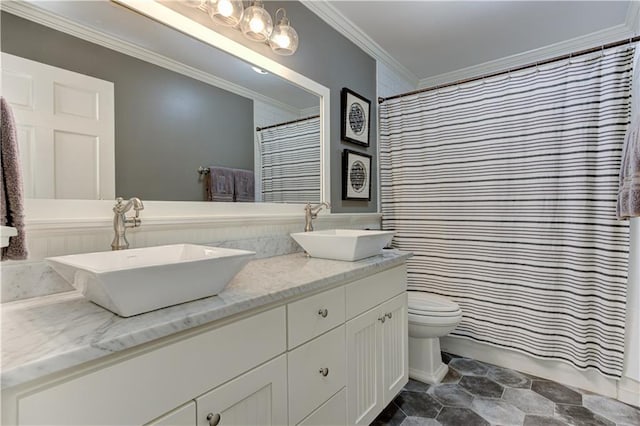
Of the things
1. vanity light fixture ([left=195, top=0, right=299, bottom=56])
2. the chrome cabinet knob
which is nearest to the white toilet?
the chrome cabinet knob

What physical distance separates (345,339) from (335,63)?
1770mm

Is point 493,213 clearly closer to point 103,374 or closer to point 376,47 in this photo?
point 376,47

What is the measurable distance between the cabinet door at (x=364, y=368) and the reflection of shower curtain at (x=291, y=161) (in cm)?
79

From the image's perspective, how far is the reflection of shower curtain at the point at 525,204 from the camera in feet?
5.56

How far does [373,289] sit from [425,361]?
2.93 ft

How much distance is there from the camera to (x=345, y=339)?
1.23 m

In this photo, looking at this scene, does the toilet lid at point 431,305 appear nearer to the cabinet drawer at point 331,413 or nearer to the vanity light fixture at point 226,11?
the cabinet drawer at point 331,413

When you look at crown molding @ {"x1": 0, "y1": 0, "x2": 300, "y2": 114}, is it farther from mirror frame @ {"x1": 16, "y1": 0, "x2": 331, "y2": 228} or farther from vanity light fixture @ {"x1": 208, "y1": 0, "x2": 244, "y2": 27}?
vanity light fixture @ {"x1": 208, "y1": 0, "x2": 244, "y2": 27}

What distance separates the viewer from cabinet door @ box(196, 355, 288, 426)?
30.5 inches

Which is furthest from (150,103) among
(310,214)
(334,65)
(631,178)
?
(631,178)

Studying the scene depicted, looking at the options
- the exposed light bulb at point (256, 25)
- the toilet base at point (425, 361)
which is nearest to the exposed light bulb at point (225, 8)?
the exposed light bulb at point (256, 25)

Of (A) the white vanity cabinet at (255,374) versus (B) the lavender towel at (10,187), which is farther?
(B) the lavender towel at (10,187)

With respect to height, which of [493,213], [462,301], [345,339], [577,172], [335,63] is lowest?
[462,301]

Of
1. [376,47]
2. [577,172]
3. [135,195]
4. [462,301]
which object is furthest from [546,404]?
[376,47]
